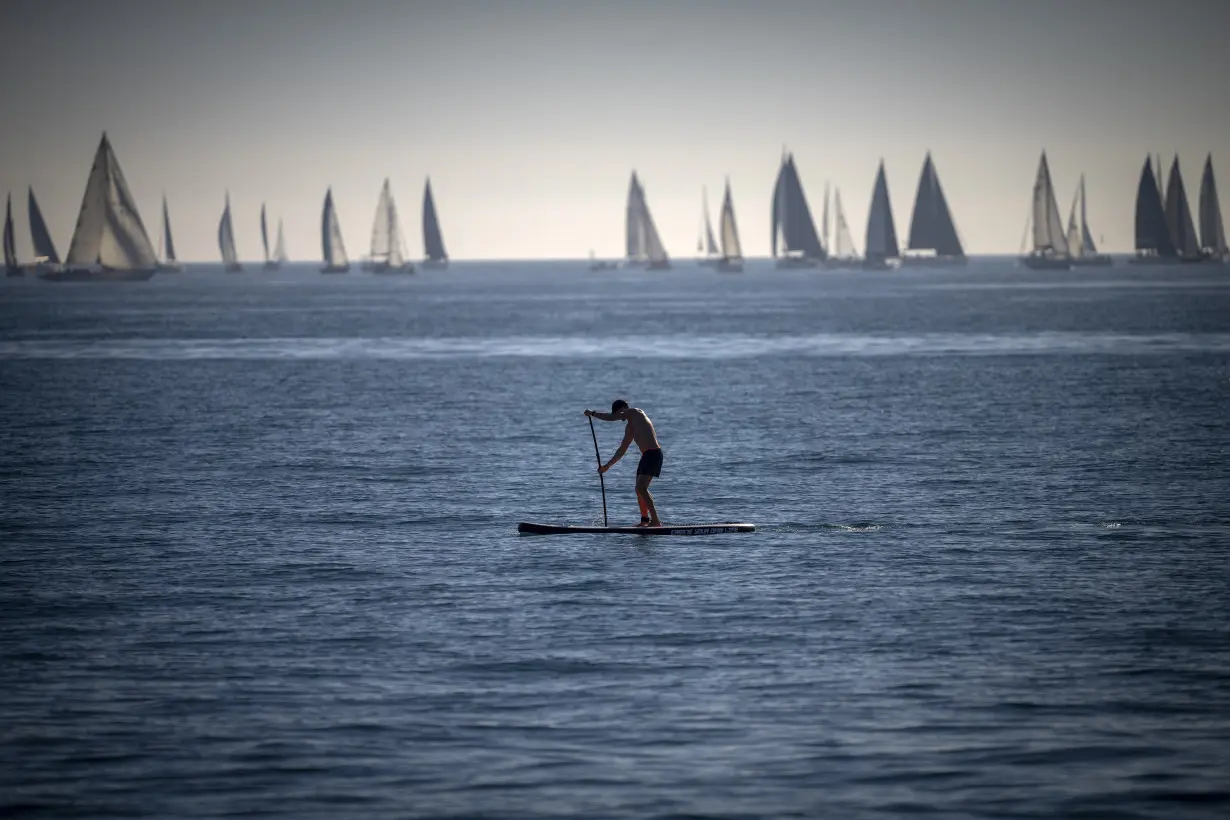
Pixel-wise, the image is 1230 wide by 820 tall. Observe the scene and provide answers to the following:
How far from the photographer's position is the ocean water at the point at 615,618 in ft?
51.2

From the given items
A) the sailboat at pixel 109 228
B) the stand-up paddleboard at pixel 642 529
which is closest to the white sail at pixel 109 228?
the sailboat at pixel 109 228

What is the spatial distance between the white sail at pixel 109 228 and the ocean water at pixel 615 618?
135597mm

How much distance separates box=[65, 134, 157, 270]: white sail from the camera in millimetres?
185125

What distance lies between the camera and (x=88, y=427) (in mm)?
52031

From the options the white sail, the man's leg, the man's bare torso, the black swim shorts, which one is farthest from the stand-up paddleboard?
the white sail

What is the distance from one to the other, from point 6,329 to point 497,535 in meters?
106

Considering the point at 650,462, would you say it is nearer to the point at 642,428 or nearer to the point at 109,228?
the point at 642,428

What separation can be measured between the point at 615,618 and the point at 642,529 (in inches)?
264

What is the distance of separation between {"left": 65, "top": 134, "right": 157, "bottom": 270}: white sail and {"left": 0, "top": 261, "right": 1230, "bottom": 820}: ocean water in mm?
135597

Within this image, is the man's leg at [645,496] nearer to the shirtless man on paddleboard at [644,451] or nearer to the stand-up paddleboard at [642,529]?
the shirtless man on paddleboard at [644,451]

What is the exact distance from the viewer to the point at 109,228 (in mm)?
190250

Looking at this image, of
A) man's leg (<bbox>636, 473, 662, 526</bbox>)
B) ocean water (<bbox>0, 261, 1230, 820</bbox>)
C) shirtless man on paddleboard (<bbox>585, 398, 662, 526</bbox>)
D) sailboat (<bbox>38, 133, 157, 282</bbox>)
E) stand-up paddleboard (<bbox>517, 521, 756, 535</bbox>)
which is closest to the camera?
ocean water (<bbox>0, 261, 1230, 820</bbox>)

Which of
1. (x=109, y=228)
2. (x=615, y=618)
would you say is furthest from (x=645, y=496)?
(x=109, y=228)

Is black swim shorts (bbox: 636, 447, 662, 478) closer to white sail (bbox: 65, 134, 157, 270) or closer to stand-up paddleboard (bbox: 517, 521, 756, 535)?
stand-up paddleboard (bbox: 517, 521, 756, 535)
